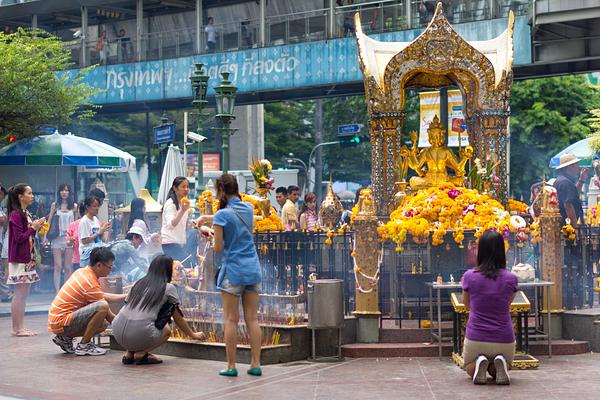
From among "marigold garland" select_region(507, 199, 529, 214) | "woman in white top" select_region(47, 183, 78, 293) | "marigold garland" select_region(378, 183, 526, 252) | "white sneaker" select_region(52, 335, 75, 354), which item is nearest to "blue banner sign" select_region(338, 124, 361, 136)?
"woman in white top" select_region(47, 183, 78, 293)

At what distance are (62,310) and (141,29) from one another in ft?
97.1

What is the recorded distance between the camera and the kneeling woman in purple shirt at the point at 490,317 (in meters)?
10.0

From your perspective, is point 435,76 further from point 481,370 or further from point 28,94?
point 28,94

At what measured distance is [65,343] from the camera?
41.1 ft

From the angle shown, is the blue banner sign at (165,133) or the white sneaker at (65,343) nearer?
the white sneaker at (65,343)

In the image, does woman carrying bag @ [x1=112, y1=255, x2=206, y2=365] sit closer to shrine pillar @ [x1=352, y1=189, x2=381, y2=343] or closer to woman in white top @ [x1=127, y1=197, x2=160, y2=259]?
shrine pillar @ [x1=352, y1=189, x2=381, y2=343]

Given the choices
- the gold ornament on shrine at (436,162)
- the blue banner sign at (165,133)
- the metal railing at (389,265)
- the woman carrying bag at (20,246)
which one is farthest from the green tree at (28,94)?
the metal railing at (389,265)

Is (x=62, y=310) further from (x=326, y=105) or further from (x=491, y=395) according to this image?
(x=326, y=105)

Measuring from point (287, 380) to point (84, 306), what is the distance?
3044 millimetres

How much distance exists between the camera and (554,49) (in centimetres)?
2777

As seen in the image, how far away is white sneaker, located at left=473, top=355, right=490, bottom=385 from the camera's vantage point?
32.9 ft

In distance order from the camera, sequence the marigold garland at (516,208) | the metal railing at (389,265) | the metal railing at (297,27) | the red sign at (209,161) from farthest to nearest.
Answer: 1. the red sign at (209,161)
2. the metal railing at (297,27)
3. the marigold garland at (516,208)
4. the metal railing at (389,265)

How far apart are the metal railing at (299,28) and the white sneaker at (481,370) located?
2065 centimetres

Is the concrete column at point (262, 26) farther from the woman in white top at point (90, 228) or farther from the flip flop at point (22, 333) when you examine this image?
the flip flop at point (22, 333)
